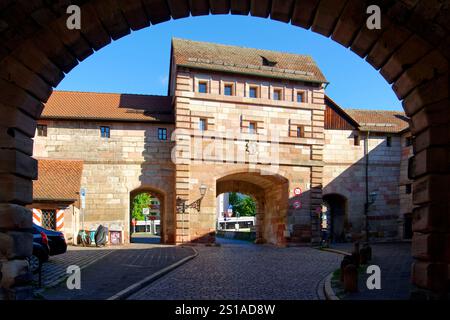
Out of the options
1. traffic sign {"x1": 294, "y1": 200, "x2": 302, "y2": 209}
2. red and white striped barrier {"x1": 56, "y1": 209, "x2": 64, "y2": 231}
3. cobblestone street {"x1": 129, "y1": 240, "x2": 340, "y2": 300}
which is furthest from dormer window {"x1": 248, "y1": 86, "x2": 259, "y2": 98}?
cobblestone street {"x1": 129, "y1": 240, "x2": 340, "y2": 300}

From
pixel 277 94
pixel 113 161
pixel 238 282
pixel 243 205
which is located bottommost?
pixel 243 205

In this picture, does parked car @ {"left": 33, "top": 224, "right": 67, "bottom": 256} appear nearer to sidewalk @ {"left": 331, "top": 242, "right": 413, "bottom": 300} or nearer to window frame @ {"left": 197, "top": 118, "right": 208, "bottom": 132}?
sidewalk @ {"left": 331, "top": 242, "right": 413, "bottom": 300}

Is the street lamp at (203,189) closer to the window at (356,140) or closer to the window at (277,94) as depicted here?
the window at (277,94)

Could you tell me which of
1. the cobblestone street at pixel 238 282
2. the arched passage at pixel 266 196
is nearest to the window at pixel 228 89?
the arched passage at pixel 266 196

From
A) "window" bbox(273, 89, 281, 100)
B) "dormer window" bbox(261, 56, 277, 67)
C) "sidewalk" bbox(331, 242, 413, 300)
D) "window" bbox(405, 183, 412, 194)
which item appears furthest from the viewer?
"window" bbox(405, 183, 412, 194)

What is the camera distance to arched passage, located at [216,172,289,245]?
2816cm

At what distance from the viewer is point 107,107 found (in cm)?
2822

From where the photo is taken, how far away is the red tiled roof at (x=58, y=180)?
945 inches

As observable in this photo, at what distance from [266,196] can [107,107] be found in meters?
13.4

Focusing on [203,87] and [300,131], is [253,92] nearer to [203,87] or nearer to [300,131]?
[203,87]

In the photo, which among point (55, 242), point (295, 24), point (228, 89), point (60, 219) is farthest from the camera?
point (228, 89)

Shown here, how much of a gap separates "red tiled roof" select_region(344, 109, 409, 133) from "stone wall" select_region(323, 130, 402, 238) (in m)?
0.66

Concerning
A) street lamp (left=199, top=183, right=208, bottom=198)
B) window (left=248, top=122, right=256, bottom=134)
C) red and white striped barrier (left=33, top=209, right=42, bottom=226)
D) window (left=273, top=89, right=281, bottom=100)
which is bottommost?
red and white striped barrier (left=33, top=209, right=42, bottom=226)

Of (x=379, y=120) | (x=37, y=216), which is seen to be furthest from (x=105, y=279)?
(x=379, y=120)
